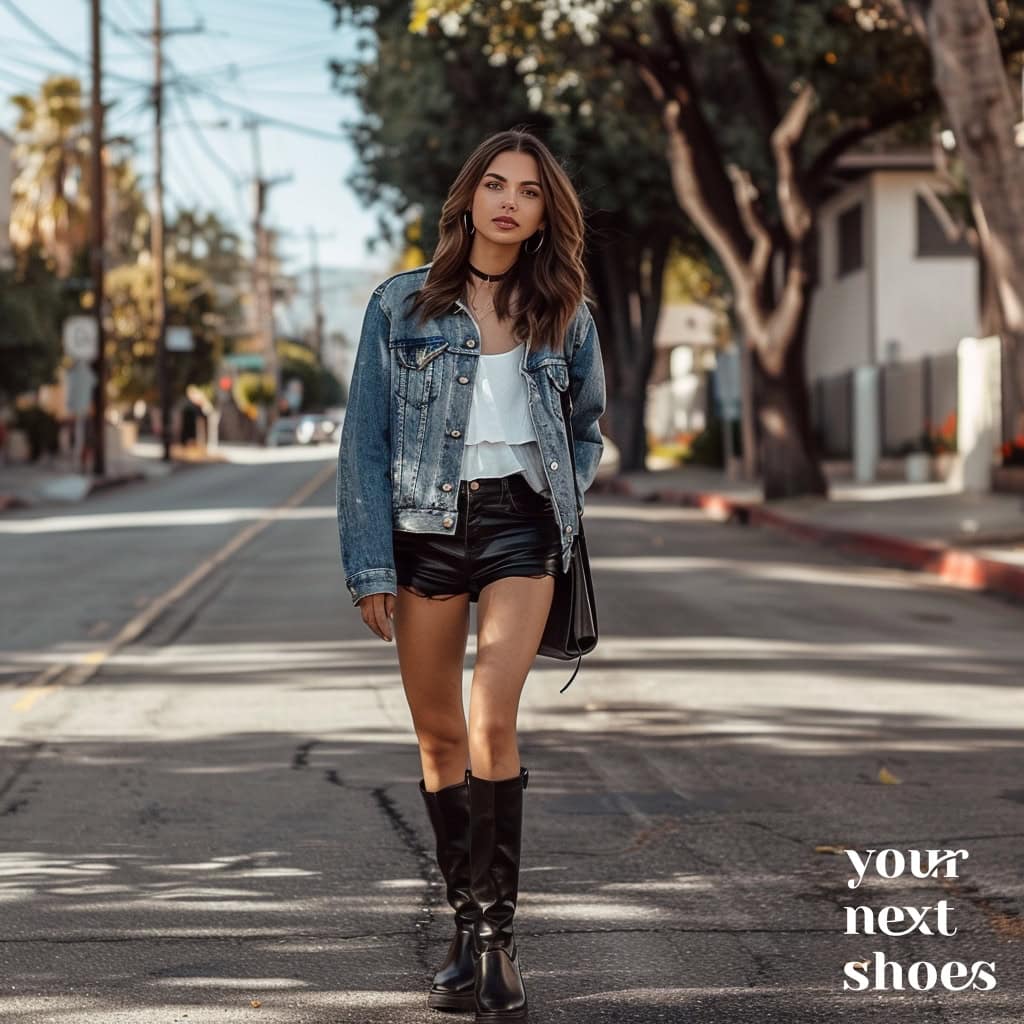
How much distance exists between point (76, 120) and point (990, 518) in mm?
46318

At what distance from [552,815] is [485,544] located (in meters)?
2.49

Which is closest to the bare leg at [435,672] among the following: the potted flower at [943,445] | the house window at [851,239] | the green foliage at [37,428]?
the potted flower at [943,445]

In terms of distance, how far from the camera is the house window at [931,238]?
117 feet

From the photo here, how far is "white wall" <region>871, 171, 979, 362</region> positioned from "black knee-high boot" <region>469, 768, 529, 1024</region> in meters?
32.2

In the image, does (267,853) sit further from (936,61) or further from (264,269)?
(264,269)

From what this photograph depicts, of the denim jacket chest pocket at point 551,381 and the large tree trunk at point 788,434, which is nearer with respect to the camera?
the denim jacket chest pocket at point 551,381

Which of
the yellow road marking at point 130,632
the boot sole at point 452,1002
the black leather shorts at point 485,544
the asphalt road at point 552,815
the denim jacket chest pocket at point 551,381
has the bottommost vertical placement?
the yellow road marking at point 130,632

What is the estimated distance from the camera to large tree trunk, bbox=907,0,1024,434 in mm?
15719

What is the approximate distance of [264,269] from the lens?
9150cm

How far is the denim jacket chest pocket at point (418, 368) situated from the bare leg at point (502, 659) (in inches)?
18.5

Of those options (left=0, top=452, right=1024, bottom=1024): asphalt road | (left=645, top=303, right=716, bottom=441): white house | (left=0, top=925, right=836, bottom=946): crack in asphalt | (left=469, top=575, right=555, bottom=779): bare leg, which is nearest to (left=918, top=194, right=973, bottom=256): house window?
(left=645, top=303, right=716, bottom=441): white house

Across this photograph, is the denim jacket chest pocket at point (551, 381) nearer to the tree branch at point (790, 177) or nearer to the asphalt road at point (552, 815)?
the asphalt road at point (552, 815)

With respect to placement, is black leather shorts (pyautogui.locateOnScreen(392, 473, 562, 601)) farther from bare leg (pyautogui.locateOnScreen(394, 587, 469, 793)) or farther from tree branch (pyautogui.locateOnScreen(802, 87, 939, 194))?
tree branch (pyautogui.locateOnScreen(802, 87, 939, 194))

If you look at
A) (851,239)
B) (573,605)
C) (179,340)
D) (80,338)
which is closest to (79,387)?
(80,338)
